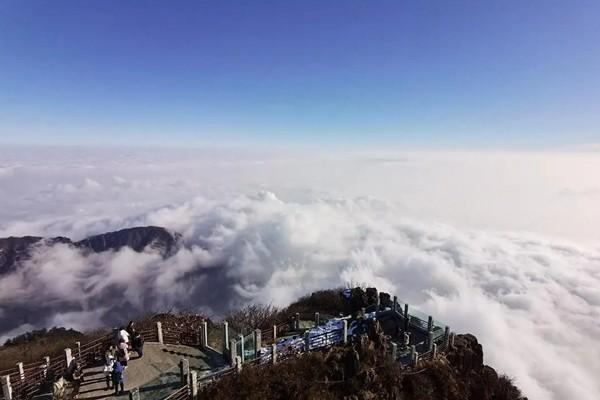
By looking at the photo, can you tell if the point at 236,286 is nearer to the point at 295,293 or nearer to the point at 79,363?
the point at 295,293

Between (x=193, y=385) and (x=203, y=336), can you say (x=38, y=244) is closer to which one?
(x=203, y=336)

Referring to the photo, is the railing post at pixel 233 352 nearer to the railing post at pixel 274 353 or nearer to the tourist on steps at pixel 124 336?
the railing post at pixel 274 353

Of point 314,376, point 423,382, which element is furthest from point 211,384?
point 423,382

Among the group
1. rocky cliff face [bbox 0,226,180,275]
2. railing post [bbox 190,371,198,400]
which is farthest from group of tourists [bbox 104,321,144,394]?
rocky cliff face [bbox 0,226,180,275]

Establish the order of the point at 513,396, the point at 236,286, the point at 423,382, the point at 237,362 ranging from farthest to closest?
the point at 236,286
the point at 513,396
the point at 423,382
the point at 237,362

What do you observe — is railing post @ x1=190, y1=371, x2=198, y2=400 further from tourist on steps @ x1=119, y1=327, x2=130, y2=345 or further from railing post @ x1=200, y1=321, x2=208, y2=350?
railing post @ x1=200, y1=321, x2=208, y2=350

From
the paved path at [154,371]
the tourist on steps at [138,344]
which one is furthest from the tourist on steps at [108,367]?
the tourist on steps at [138,344]
